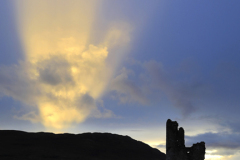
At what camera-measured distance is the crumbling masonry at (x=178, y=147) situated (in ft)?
86.4

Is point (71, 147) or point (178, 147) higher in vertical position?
point (71, 147)

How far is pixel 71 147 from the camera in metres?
67.4

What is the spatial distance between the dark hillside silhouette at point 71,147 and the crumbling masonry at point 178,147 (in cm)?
3573

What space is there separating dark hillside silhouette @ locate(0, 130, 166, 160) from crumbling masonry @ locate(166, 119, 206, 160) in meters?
35.7

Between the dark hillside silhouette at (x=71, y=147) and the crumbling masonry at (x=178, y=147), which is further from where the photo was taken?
the dark hillside silhouette at (x=71, y=147)

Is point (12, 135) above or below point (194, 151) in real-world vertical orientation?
above

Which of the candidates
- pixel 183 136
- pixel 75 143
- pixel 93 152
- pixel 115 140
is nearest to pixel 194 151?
pixel 183 136

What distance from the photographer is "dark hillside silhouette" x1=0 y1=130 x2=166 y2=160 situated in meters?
58.7

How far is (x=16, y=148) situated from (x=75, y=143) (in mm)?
14446

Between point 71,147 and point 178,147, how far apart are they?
45.3 meters

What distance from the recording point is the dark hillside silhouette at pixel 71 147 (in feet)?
193

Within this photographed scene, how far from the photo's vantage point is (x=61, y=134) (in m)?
78.3

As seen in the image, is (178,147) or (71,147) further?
(71,147)

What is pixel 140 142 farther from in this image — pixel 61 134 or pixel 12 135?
pixel 12 135
